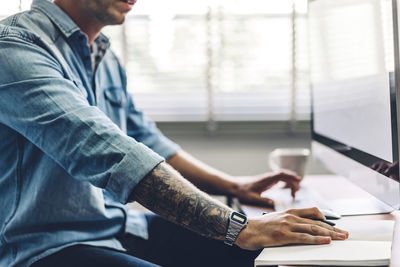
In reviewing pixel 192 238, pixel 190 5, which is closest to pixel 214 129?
pixel 190 5

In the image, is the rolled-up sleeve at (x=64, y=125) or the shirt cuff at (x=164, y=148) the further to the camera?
the shirt cuff at (x=164, y=148)

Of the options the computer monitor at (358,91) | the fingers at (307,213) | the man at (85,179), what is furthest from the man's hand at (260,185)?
the fingers at (307,213)

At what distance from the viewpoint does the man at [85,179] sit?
906 mm

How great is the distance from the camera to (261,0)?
2172 millimetres

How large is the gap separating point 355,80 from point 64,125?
2.41 feet

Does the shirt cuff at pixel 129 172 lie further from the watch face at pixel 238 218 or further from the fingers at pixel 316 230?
the fingers at pixel 316 230

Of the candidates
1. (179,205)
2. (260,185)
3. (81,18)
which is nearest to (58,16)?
(81,18)

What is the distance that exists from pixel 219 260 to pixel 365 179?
0.40 m

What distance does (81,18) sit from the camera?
4.33 feet

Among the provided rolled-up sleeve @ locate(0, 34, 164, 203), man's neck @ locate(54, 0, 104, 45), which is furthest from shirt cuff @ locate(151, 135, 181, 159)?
rolled-up sleeve @ locate(0, 34, 164, 203)

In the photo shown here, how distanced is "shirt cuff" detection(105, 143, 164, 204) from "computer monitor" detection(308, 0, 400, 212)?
49 centimetres

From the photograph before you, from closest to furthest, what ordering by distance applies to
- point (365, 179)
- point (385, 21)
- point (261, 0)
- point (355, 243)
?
1. point (355, 243)
2. point (385, 21)
3. point (365, 179)
4. point (261, 0)

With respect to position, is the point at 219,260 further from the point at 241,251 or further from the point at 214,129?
the point at 214,129

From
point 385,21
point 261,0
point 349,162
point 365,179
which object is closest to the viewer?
point 385,21
